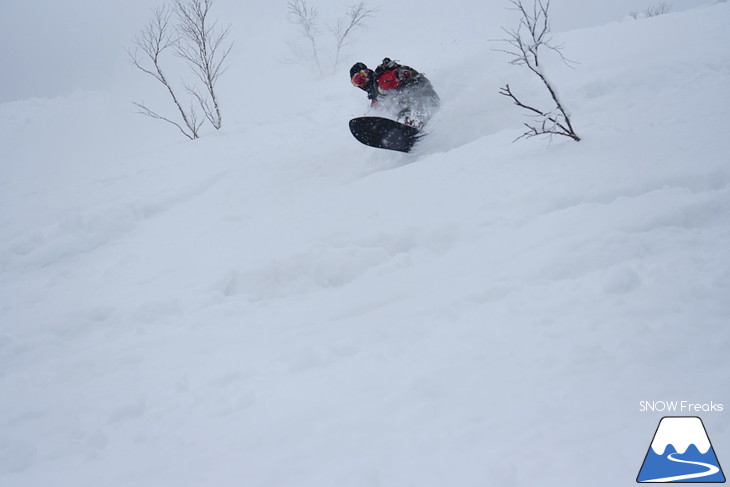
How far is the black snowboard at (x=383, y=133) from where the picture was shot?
6156mm

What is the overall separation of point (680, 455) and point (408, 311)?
1.64 m

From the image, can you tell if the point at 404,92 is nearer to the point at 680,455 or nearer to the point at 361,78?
the point at 361,78

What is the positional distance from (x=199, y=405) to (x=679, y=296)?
9.38 feet

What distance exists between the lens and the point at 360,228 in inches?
168

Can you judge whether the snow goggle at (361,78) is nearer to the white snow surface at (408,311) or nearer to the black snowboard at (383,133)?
the black snowboard at (383,133)

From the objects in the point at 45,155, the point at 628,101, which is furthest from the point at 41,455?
the point at 45,155

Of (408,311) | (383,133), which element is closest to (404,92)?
(383,133)

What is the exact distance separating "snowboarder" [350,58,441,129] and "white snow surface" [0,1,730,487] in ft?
3.03

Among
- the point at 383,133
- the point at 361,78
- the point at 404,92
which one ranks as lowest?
the point at 383,133

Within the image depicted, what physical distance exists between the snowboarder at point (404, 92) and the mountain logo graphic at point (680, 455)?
6130 mm

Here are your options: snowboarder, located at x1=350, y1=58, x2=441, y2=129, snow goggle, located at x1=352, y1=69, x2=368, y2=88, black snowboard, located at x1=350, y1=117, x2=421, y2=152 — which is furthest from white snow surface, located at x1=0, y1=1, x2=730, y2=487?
snow goggle, located at x1=352, y1=69, x2=368, y2=88

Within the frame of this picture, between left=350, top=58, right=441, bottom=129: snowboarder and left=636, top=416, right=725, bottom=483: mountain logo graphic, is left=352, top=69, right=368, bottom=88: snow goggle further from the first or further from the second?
left=636, top=416, right=725, bottom=483: mountain logo graphic

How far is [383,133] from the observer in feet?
20.7

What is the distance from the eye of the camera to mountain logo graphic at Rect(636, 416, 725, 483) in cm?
153
